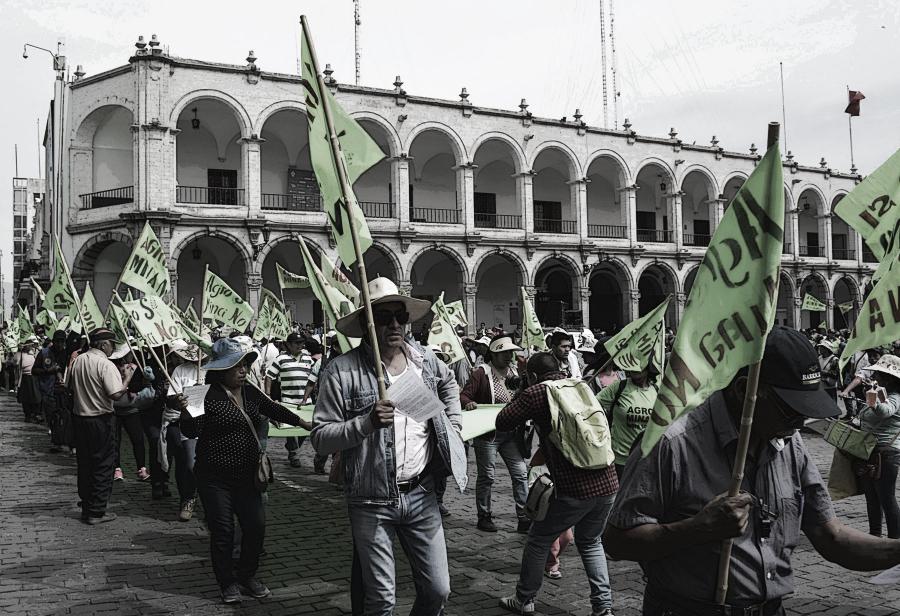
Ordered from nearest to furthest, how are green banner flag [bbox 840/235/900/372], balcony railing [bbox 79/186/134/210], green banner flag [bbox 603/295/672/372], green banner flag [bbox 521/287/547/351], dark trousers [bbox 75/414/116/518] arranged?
green banner flag [bbox 840/235/900/372] < green banner flag [bbox 603/295/672/372] < dark trousers [bbox 75/414/116/518] < green banner flag [bbox 521/287/547/351] < balcony railing [bbox 79/186/134/210]

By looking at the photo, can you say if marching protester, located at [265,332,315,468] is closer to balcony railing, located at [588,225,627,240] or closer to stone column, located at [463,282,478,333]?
stone column, located at [463,282,478,333]

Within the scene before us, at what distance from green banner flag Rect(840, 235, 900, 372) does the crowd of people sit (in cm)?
63

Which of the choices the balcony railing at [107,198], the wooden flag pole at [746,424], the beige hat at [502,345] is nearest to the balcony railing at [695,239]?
the balcony railing at [107,198]

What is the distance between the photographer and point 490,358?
7703 mm

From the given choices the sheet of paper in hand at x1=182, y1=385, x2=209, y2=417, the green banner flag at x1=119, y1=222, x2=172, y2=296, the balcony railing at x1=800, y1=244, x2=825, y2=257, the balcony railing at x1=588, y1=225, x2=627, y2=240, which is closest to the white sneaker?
the sheet of paper in hand at x1=182, y1=385, x2=209, y2=417

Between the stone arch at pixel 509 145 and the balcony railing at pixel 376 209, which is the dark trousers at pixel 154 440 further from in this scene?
the stone arch at pixel 509 145

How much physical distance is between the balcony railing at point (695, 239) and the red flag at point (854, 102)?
848 cm

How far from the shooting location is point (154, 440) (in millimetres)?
8492

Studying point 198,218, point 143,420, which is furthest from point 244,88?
point 143,420

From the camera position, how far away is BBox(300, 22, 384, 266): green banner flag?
3.71 metres

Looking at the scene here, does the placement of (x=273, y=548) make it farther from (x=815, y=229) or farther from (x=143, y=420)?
(x=815, y=229)

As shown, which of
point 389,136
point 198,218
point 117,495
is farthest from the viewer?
point 389,136

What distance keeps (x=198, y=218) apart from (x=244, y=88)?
4.74m

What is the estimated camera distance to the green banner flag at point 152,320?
757 cm
